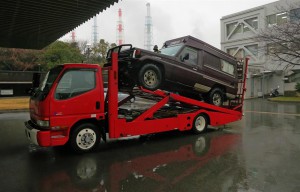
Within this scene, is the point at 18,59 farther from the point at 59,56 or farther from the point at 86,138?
the point at 86,138

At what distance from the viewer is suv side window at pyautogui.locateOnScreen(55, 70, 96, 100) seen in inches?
281

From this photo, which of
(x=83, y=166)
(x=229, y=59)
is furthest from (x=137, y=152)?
(x=229, y=59)

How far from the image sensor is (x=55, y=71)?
7527mm

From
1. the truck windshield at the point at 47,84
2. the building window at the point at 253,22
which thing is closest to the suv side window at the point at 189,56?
the truck windshield at the point at 47,84

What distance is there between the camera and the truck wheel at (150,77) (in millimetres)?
8414

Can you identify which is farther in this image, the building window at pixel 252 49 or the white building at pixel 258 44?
the building window at pixel 252 49

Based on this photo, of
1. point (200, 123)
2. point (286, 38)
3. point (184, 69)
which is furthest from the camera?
point (286, 38)

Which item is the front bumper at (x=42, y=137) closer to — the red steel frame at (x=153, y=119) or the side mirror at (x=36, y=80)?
the red steel frame at (x=153, y=119)

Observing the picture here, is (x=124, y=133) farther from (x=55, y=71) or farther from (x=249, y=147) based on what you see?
(x=249, y=147)

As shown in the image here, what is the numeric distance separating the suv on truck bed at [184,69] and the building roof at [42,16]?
271 centimetres

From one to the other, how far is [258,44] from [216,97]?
108 feet

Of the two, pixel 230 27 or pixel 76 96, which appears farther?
pixel 230 27

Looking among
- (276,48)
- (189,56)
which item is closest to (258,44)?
(276,48)

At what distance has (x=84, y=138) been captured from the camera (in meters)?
7.55
